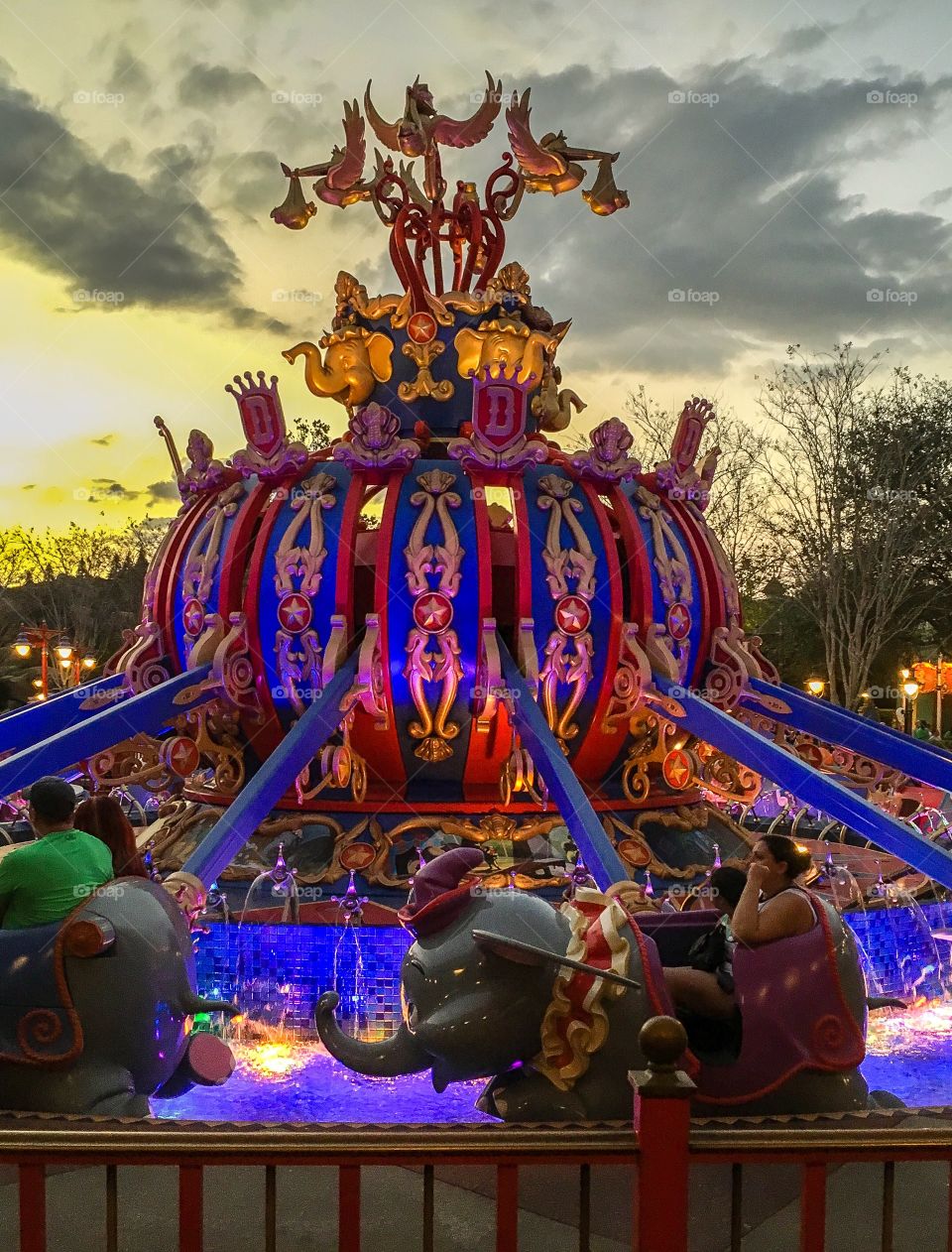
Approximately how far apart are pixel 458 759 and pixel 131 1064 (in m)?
3.68

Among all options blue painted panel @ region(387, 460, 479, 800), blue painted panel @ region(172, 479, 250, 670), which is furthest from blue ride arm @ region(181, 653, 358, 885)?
blue painted panel @ region(172, 479, 250, 670)

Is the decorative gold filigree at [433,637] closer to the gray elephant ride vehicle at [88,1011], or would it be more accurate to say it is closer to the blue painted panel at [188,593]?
the blue painted panel at [188,593]

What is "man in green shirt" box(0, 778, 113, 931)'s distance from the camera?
4.36m

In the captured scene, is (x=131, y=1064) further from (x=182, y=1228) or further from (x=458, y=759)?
(x=458, y=759)

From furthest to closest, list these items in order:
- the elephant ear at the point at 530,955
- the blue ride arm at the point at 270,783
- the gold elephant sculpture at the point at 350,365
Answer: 1. the gold elephant sculpture at the point at 350,365
2. the blue ride arm at the point at 270,783
3. the elephant ear at the point at 530,955

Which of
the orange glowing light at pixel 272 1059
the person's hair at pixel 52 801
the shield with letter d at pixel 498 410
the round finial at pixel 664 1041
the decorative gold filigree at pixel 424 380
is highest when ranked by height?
the decorative gold filigree at pixel 424 380

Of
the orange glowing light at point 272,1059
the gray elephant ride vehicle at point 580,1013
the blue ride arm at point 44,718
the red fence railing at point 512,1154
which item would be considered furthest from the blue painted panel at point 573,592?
the red fence railing at point 512,1154

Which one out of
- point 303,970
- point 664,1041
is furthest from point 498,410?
point 664,1041

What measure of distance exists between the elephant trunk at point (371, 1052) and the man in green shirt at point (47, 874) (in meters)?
1.14

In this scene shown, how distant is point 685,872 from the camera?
768 centimetres

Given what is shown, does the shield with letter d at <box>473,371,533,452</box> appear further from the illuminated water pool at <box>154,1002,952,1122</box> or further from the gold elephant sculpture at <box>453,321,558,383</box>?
the illuminated water pool at <box>154,1002,952,1122</box>

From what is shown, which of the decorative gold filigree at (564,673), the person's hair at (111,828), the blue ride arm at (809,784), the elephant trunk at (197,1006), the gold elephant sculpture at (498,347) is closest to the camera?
the elephant trunk at (197,1006)

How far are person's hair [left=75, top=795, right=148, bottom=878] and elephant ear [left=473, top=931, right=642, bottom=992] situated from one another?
5.57 ft

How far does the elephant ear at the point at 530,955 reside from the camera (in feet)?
13.3
